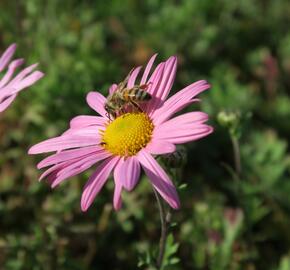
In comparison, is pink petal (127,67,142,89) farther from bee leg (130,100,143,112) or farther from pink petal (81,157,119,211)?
pink petal (81,157,119,211)

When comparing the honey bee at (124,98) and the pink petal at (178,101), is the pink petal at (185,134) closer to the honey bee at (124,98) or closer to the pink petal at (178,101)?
the pink petal at (178,101)

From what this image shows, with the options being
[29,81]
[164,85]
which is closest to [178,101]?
[164,85]

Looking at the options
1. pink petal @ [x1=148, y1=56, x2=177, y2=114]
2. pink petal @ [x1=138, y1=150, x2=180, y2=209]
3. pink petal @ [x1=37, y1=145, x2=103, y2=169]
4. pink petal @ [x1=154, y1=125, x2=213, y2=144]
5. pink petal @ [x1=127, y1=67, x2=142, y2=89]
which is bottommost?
pink petal @ [x1=138, y1=150, x2=180, y2=209]

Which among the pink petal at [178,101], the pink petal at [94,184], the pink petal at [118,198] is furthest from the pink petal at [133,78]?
the pink petal at [118,198]

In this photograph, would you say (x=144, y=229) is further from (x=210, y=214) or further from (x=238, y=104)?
(x=238, y=104)

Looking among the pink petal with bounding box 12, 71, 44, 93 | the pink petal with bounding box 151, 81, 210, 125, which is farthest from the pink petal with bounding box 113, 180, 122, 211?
the pink petal with bounding box 12, 71, 44, 93

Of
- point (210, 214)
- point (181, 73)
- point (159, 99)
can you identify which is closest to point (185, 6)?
point (181, 73)

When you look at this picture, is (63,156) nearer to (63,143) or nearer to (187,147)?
(63,143)

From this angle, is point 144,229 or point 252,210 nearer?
point 252,210
